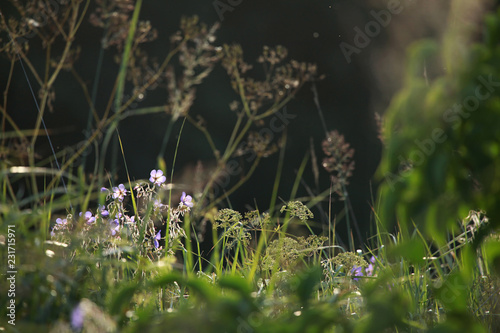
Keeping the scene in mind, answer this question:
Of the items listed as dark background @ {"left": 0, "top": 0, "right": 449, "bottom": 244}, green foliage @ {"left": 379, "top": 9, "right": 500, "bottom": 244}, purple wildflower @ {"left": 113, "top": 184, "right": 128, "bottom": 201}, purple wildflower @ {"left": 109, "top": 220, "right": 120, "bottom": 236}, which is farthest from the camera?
dark background @ {"left": 0, "top": 0, "right": 449, "bottom": 244}

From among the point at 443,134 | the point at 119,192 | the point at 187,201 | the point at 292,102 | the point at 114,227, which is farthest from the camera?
the point at 292,102

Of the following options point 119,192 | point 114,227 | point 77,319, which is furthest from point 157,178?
point 77,319

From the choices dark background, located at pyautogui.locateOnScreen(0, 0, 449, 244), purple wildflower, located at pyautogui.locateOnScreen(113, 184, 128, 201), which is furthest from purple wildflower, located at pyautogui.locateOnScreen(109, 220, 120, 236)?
dark background, located at pyautogui.locateOnScreen(0, 0, 449, 244)

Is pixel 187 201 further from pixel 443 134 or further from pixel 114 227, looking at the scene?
pixel 443 134

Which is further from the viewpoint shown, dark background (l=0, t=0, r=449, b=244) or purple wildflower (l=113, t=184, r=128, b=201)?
dark background (l=0, t=0, r=449, b=244)

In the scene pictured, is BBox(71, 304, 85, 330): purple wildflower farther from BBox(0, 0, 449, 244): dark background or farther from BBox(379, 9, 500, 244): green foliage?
BBox(0, 0, 449, 244): dark background

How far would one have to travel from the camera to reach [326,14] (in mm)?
5859

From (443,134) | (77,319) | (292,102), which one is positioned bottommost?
(77,319)

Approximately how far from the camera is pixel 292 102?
5.75 m

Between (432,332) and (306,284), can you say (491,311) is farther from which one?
(306,284)

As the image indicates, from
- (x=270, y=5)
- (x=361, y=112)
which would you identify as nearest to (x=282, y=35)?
(x=270, y=5)

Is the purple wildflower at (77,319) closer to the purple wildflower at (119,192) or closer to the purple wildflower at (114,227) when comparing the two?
the purple wildflower at (114,227)

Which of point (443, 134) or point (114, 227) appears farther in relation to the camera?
point (114, 227)

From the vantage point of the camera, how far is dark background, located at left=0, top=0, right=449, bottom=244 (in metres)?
5.07
